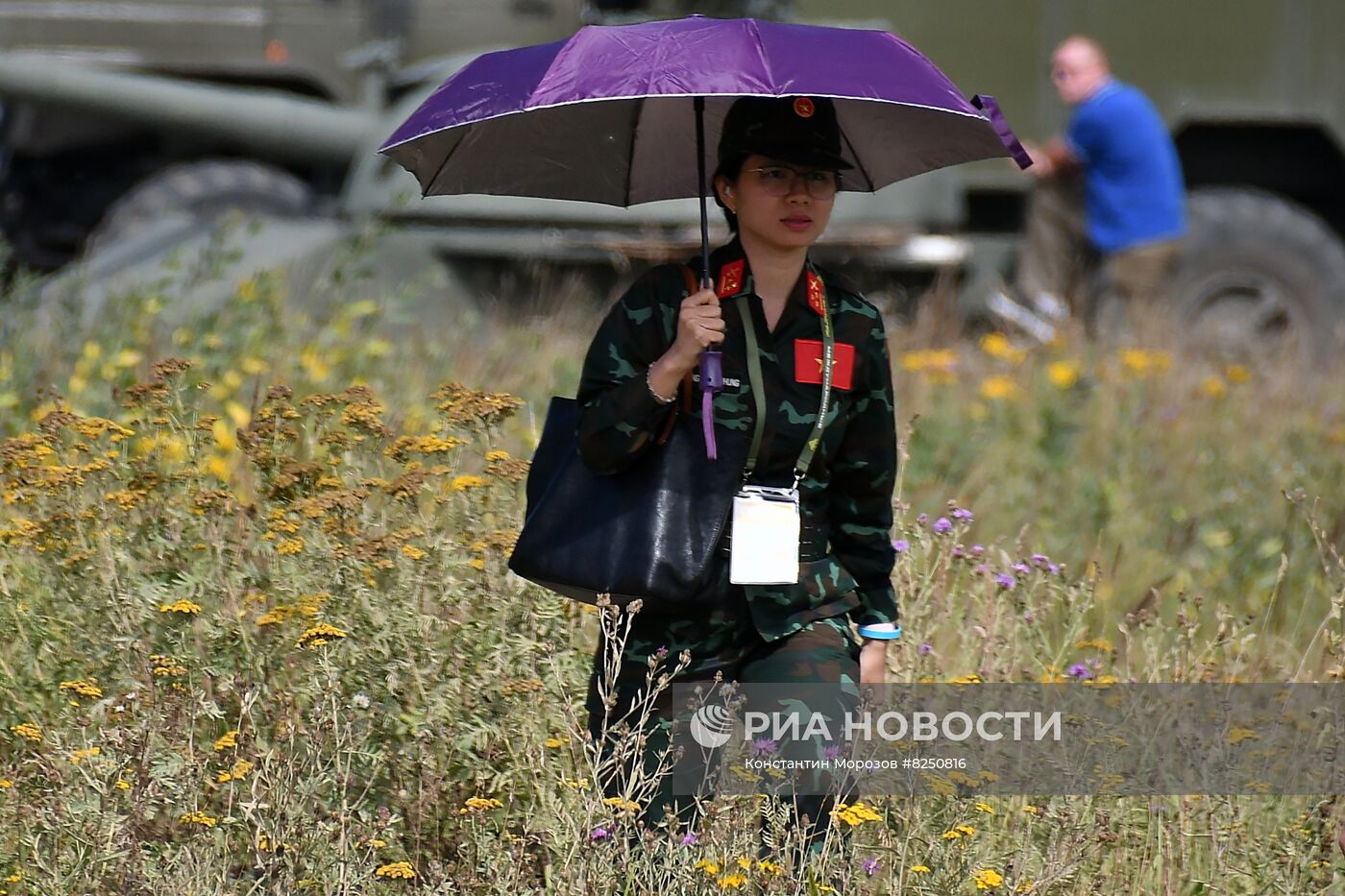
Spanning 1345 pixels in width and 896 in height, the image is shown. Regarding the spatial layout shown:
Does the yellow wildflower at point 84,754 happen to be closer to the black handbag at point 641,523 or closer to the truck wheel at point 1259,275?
the black handbag at point 641,523

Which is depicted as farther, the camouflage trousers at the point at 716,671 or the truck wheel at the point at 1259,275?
the truck wheel at the point at 1259,275

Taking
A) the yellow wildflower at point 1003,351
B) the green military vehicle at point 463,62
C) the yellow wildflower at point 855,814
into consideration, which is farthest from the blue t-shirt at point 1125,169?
the yellow wildflower at point 855,814

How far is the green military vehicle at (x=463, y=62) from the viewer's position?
9.70 metres

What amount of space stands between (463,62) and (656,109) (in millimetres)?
6872

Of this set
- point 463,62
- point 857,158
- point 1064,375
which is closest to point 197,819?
point 857,158

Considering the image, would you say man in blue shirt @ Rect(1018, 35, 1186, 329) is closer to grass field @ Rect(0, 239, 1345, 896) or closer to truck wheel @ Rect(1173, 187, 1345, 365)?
truck wheel @ Rect(1173, 187, 1345, 365)

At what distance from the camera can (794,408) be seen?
10.6 feet

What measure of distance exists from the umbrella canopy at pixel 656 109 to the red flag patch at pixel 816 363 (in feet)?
1.13

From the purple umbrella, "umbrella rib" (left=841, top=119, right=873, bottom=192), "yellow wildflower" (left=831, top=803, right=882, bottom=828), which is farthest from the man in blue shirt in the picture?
"yellow wildflower" (left=831, top=803, right=882, bottom=828)

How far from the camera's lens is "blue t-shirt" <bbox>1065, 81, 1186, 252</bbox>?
9.20 metres

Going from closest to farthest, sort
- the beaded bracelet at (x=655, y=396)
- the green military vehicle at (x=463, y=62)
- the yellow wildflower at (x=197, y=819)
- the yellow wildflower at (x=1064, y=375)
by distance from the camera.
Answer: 1. the yellow wildflower at (x=197, y=819)
2. the beaded bracelet at (x=655, y=396)
3. the yellow wildflower at (x=1064, y=375)
4. the green military vehicle at (x=463, y=62)

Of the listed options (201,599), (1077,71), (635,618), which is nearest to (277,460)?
(201,599)

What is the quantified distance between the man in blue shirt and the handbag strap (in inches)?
237

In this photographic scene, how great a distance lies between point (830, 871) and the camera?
2990 mm
